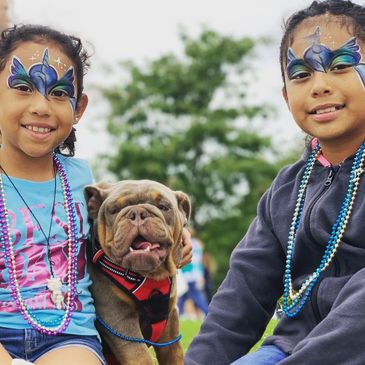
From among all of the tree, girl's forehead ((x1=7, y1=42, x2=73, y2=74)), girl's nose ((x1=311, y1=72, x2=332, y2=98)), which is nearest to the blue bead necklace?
girl's nose ((x1=311, y1=72, x2=332, y2=98))

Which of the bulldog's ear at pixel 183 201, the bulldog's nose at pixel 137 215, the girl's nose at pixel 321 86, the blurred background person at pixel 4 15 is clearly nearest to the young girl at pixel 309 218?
the girl's nose at pixel 321 86

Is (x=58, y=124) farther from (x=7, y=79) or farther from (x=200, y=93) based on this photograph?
(x=200, y=93)

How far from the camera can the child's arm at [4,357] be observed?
315 centimetres

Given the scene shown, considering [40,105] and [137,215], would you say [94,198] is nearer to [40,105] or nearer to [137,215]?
[137,215]

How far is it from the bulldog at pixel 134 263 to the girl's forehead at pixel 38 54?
64 cm

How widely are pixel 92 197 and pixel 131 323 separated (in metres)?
0.63

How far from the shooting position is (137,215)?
3.33 meters

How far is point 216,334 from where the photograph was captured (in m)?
3.46

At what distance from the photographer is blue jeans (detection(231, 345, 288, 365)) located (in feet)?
10.4

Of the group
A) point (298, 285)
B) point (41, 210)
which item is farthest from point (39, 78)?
point (298, 285)

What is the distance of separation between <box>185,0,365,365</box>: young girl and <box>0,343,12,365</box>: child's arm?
80 cm

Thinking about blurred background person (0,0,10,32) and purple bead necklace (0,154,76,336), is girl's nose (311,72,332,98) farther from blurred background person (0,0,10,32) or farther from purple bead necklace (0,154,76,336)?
blurred background person (0,0,10,32)

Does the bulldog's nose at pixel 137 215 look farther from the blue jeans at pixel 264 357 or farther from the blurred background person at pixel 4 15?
the blurred background person at pixel 4 15

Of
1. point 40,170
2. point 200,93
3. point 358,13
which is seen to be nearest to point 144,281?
point 40,170
